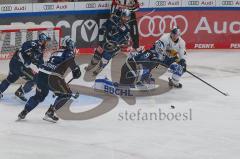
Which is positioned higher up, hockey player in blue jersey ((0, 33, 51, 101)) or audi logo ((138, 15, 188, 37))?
audi logo ((138, 15, 188, 37))

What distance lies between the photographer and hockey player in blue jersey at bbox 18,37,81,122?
11.6 m

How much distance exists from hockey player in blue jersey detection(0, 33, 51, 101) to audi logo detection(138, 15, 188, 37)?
6.66m

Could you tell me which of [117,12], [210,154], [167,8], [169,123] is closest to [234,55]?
[167,8]

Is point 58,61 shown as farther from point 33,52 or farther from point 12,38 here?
point 12,38

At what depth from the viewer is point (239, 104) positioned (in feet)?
44.5

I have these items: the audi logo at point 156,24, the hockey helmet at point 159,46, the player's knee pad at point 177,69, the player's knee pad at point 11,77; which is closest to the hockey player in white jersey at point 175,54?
the player's knee pad at point 177,69

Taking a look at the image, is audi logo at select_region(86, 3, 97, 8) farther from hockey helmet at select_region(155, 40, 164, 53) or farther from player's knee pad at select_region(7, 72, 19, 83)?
player's knee pad at select_region(7, 72, 19, 83)

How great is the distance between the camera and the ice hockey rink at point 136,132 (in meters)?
9.94

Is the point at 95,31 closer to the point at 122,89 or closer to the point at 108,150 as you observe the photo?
the point at 122,89

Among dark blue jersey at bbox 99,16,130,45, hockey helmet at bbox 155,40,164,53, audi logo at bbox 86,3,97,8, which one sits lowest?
hockey helmet at bbox 155,40,164,53

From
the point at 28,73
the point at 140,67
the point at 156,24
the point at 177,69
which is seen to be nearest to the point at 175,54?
the point at 177,69

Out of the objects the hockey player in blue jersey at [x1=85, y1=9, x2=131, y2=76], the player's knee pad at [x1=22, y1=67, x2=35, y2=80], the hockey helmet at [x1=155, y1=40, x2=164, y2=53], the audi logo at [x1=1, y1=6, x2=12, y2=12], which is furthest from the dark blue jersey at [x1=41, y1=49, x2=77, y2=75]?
the audi logo at [x1=1, y1=6, x2=12, y2=12]

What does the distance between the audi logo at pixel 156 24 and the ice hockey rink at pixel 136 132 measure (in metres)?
4.57

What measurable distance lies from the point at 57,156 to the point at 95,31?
30.4 feet
